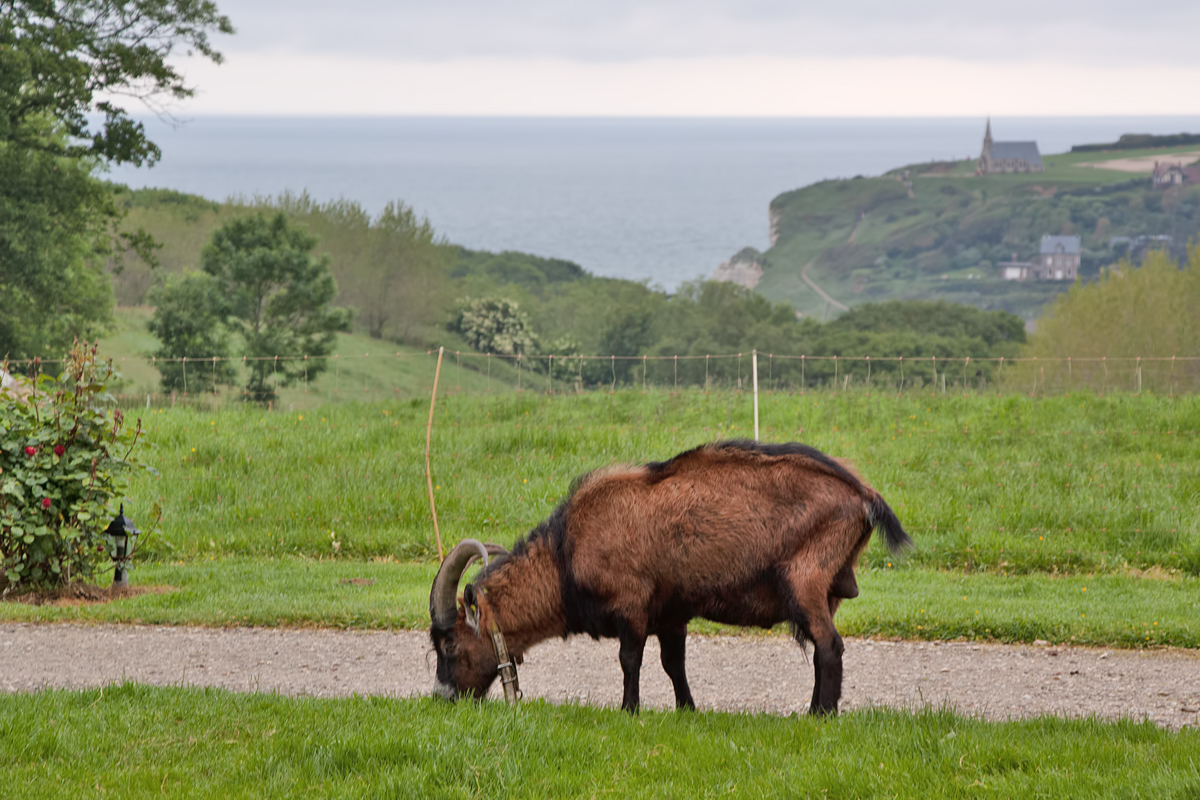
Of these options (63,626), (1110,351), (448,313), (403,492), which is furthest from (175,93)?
(448,313)

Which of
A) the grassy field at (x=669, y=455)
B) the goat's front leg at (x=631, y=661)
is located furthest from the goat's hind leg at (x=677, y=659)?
the grassy field at (x=669, y=455)

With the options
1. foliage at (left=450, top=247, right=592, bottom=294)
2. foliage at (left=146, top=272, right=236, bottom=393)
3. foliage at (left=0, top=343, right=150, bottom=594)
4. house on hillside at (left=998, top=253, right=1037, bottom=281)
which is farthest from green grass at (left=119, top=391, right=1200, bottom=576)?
house on hillside at (left=998, top=253, right=1037, bottom=281)

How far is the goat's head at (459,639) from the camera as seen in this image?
6.43 meters

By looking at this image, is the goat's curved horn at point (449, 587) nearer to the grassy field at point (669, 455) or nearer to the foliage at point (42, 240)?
the grassy field at point (669, 455)

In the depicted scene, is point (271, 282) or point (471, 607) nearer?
point (471, 607)

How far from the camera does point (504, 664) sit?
256 inches

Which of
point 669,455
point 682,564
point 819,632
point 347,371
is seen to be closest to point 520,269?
point 347,371

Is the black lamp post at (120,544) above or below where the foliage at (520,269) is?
below

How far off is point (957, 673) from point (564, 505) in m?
3.42

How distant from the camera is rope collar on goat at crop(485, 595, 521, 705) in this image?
6.47m

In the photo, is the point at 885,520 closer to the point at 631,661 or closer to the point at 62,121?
the point at 631,661

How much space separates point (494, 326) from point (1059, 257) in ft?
425

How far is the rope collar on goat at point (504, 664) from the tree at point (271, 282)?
45.2 m

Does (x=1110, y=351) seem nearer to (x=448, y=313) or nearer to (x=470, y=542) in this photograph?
(x=448, y=313)
